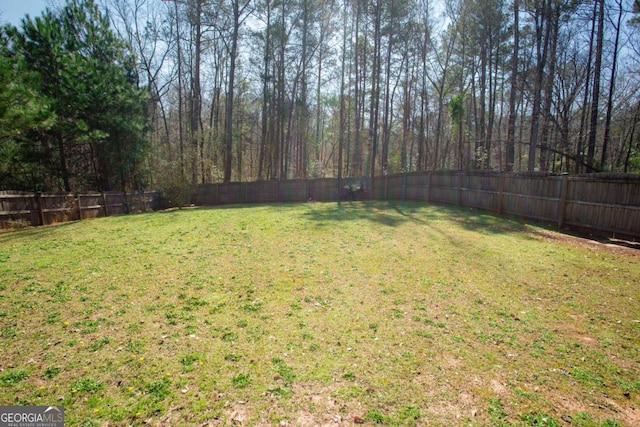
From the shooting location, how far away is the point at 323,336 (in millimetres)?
2986

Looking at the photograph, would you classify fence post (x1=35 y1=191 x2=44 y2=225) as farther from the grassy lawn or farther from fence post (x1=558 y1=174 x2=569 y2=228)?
fence post (x1=558 y1=174 x2=569 y2=228)

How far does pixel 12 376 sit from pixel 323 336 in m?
2.59

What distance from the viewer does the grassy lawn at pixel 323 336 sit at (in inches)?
82.8

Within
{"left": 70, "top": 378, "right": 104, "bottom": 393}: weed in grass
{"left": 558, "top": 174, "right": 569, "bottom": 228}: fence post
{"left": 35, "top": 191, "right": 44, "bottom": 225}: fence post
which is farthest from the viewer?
{"left": 35, "top": 191, "right": 44, "bottom": 225}: fence post

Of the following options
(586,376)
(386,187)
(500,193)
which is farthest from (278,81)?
(586,376)

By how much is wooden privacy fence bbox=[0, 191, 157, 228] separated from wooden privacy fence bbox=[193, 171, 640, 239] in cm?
516

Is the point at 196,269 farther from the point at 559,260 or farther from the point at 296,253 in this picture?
the point at 559,260

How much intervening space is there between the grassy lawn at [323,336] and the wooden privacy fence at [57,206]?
4.79m

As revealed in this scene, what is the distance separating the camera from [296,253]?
591 cm

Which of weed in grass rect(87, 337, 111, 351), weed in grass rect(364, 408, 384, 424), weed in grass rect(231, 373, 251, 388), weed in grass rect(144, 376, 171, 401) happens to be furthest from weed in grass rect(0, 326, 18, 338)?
weed in grass rect(364, 408, 384, 424)

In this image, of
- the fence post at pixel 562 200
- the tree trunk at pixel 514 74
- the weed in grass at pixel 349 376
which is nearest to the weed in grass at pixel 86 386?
the weed in grass at pixel 349 376

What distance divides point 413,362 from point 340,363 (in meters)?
0.65

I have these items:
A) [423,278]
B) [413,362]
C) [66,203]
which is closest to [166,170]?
[66,203]

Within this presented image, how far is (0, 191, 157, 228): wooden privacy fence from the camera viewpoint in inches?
357
